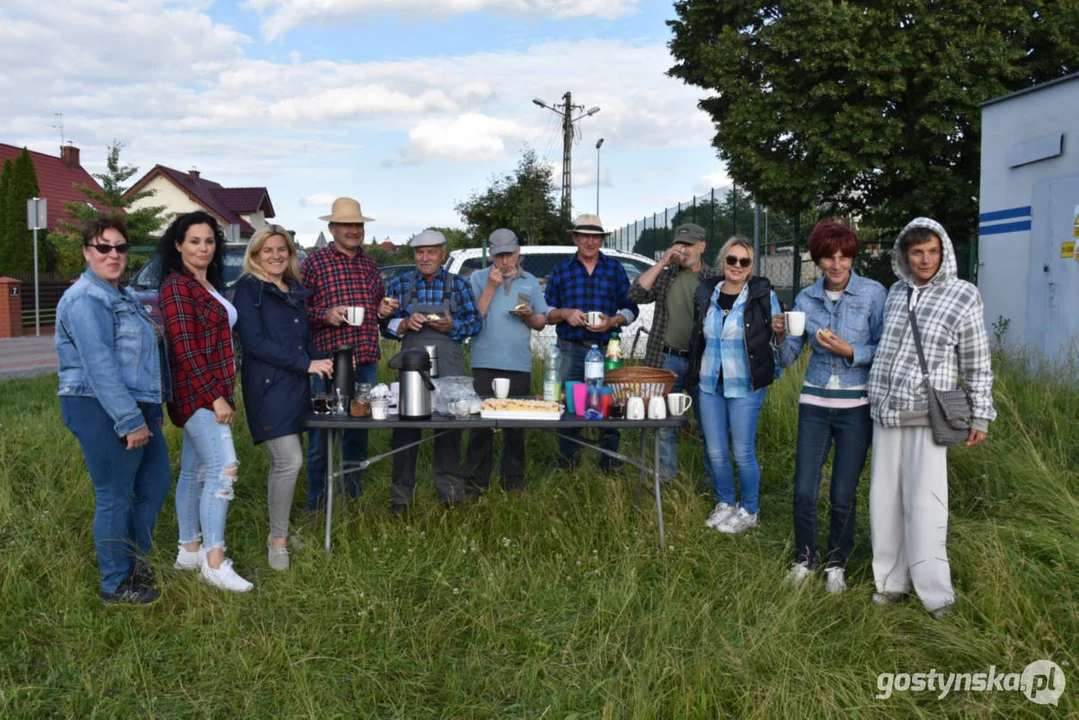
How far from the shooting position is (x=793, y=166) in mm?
16141

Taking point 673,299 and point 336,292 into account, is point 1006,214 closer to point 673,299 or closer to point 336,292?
point 673,299

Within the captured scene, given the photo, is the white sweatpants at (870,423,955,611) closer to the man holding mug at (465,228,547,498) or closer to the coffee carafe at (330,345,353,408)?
the man holding mug at (465,228,547,498)

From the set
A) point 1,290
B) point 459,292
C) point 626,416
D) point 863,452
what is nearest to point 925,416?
point 863,452

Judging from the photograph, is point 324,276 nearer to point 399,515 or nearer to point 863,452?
point 399,515

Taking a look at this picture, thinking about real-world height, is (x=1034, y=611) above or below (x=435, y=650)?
above

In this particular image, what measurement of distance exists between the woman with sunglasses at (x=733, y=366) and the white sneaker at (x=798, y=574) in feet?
2.25

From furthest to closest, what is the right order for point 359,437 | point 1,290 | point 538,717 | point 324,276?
point 1,290, point 359,437, point 324,276, point 538,717

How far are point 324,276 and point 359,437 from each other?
1.07 meters

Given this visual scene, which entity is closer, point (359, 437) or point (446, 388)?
point (446, 388)

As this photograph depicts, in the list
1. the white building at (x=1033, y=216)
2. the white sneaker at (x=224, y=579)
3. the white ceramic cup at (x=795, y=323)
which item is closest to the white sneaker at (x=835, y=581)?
the white ceramic cup at (x=795, y=323)

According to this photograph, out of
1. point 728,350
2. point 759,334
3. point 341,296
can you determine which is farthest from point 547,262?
point 759,334

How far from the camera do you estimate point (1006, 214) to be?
9.88 m

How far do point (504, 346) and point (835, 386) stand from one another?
215cm

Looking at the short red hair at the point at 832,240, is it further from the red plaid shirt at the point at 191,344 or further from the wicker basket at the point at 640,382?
the red plaid shirt at the point at 191,344
